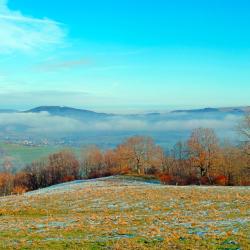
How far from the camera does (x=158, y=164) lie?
13025cm

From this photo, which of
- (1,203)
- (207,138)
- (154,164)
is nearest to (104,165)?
(154,164)

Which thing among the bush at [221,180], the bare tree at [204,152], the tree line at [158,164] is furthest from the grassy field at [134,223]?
the bare tree at [204,152]

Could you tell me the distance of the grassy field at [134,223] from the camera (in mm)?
19109

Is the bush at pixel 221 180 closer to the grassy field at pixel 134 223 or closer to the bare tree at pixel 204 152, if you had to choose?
the bare tree at pixel 204 152

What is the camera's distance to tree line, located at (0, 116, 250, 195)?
91.7 m

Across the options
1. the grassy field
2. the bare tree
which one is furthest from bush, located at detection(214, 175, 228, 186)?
the grassy field

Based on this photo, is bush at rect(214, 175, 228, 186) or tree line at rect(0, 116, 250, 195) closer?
bush at rect(214, 175, 228, 186)

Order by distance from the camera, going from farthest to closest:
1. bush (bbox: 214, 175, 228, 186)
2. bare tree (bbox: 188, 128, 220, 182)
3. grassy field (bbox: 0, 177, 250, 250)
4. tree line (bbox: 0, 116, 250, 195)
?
bare tree (bbox: 188, 128, 220, 182) < tree line (bbox: 0, 116, 250, 195) < bush (bbox: 214, 175, 228, 186) < grassy field (bbox: 0, 177, 250, 250)

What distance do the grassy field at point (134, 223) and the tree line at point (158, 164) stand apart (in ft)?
Answer: 144

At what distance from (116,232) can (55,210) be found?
625 inches

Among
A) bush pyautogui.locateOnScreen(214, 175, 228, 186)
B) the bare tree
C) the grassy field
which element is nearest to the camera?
the grassy field

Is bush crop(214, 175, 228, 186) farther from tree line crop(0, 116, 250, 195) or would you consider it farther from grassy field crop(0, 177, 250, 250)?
grassy field crop(0, 177, 250, 250)

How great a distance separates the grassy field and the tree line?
43866mm

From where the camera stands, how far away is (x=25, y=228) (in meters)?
24.8
